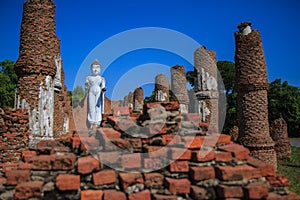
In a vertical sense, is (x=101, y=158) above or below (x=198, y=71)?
below

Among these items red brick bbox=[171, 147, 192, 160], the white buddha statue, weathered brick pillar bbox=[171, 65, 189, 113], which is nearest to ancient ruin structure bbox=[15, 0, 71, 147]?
the white buddha statue

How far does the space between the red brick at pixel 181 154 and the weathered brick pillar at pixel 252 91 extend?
7.85 m

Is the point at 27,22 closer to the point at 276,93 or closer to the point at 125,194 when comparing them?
the point at 125,194

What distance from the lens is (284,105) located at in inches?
1272

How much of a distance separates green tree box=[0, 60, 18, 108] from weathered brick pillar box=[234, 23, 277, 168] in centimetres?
2637

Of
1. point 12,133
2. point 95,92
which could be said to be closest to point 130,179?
point 95,92

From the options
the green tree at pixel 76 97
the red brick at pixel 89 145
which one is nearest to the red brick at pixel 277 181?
the red brick at pixel 89 145

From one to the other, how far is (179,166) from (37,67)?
6122mm

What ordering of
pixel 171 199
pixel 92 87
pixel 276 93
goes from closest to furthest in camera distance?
pixel 171 199, pixel 92 87, pixel 276 93

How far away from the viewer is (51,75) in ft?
25.2

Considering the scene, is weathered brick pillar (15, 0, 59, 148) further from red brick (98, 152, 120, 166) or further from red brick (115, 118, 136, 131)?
red brick (98, 152, 120, 166)

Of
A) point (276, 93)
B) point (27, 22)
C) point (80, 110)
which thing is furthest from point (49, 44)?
point (276, 93)

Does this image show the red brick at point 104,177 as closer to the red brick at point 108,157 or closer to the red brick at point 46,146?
the red brick at point 108,157

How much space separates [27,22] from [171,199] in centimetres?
730
